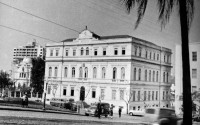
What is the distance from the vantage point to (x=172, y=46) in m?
6.82

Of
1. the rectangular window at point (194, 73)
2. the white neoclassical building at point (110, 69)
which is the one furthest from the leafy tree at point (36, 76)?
the rectangular window at point (194, 73)

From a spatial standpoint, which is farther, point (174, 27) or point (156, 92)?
point (156, 92)

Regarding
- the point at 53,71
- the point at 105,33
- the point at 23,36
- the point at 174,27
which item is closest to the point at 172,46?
the point at 174,27

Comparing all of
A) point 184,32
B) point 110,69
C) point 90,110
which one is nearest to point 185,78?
point 184,32

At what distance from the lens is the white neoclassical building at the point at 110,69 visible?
6.34 m

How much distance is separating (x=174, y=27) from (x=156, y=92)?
8.59 feet

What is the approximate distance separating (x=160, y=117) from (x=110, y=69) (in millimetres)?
1961

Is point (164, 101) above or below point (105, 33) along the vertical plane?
below

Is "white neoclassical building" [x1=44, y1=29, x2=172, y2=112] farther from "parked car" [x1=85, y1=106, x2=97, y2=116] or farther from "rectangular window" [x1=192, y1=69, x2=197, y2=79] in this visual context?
"parked car" [x1=85, y1=106, x2=97, y2=116]

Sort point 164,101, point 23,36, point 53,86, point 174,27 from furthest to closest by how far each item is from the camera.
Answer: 1. point 164,101
2. point 53,86
3. point 174,27
4. point 23,36

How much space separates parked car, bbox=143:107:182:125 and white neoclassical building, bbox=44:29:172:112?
118 cm

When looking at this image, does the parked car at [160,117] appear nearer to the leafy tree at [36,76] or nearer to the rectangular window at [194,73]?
the rectangular window at [194,73]

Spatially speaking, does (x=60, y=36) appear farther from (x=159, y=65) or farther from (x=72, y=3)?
(x=159, y=65)

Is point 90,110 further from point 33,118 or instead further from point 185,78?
point 185,78
